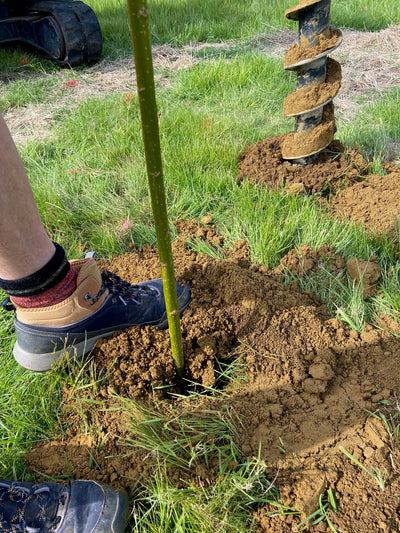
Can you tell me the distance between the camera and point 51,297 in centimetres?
145

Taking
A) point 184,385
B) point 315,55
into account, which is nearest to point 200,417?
point 184,385

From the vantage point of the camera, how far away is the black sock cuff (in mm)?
1351

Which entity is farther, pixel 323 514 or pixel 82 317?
pixel 82 317

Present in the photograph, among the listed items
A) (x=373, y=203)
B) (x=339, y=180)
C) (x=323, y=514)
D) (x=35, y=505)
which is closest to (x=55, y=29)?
(x=339, y=180)

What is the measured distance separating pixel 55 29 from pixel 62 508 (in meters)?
4.61

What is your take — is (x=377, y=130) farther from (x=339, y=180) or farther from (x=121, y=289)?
(x=121, y=289)

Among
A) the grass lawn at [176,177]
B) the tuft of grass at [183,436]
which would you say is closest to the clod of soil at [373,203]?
the grass lawn at [176,177]

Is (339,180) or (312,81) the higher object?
(312,81)

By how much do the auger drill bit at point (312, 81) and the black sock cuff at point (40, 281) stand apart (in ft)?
5.18

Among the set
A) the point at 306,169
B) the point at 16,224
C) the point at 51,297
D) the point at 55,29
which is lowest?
the point at 306,169

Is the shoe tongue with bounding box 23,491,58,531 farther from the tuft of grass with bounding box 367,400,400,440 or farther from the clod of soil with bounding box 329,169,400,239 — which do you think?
the clod of soil with bounding box 329,169,400,239

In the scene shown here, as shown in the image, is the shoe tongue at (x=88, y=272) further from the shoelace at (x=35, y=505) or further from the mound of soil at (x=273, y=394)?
the shoelace at (x=35, y=505)

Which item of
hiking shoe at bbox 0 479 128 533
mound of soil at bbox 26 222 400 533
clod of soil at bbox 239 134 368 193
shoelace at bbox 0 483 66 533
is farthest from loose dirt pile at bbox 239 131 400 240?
shoelace at bbox 0 483 66 533

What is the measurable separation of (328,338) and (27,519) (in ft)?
3.88
